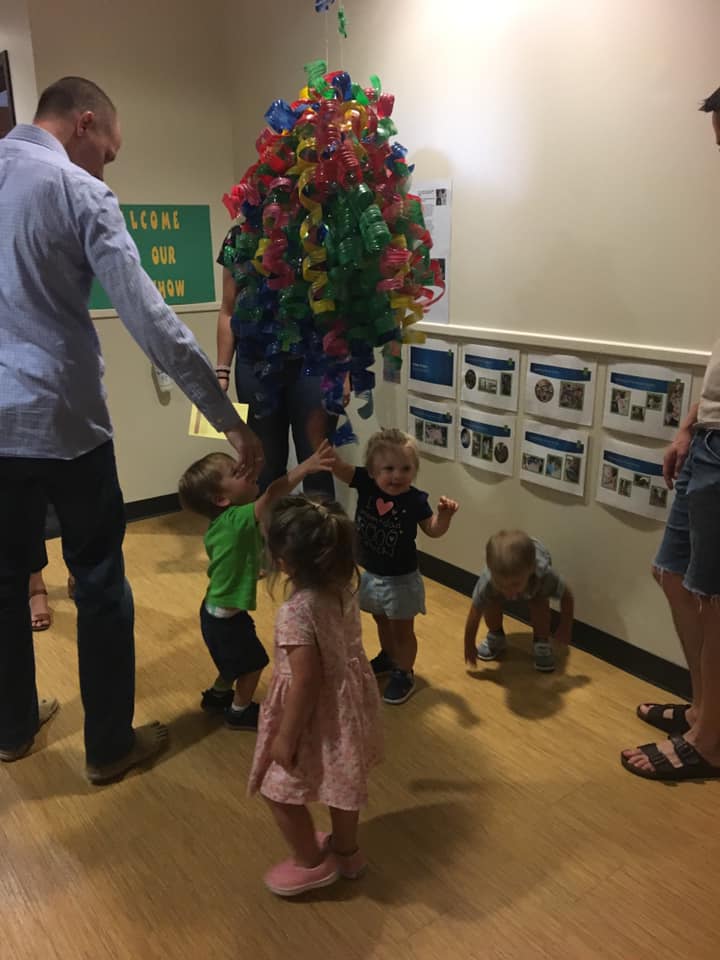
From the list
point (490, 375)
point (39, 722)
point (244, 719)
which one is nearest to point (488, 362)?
point (490, 375)

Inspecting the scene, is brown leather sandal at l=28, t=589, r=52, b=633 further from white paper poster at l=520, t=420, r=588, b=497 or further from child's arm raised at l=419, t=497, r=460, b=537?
white paper poster at l=520, t=420, r=588, b=497

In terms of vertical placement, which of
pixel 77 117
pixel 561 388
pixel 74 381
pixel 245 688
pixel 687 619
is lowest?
pixel 245 688

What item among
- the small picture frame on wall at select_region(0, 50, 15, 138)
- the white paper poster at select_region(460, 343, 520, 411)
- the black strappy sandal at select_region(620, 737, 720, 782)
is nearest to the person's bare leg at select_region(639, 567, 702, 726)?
the black strappy sandal at select_region(620, 737, 720, 782)

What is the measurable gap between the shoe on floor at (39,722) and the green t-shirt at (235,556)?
618mm

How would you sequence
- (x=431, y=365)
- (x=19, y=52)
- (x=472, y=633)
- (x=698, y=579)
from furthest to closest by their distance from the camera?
(x=19, y=52) → (x=431, y=365) → (x=472, y=633) → (x=698, y=579)

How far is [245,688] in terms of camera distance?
2.12 metres

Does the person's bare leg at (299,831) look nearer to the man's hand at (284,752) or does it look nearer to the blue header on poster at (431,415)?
the man's hand at (284,752)

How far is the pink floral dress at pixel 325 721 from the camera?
1439 mm

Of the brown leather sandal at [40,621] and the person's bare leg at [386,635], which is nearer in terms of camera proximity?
the person's bare leg at [386,635]

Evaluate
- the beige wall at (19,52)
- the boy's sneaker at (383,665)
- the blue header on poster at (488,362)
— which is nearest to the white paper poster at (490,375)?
the blue header on poster at (488,362)

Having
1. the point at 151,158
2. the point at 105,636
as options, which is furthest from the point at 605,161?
the point at 151,158

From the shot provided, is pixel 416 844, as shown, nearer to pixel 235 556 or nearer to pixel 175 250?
pixel 235 556

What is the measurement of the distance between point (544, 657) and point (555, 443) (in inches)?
26.4

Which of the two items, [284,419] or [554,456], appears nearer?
[554,456]
